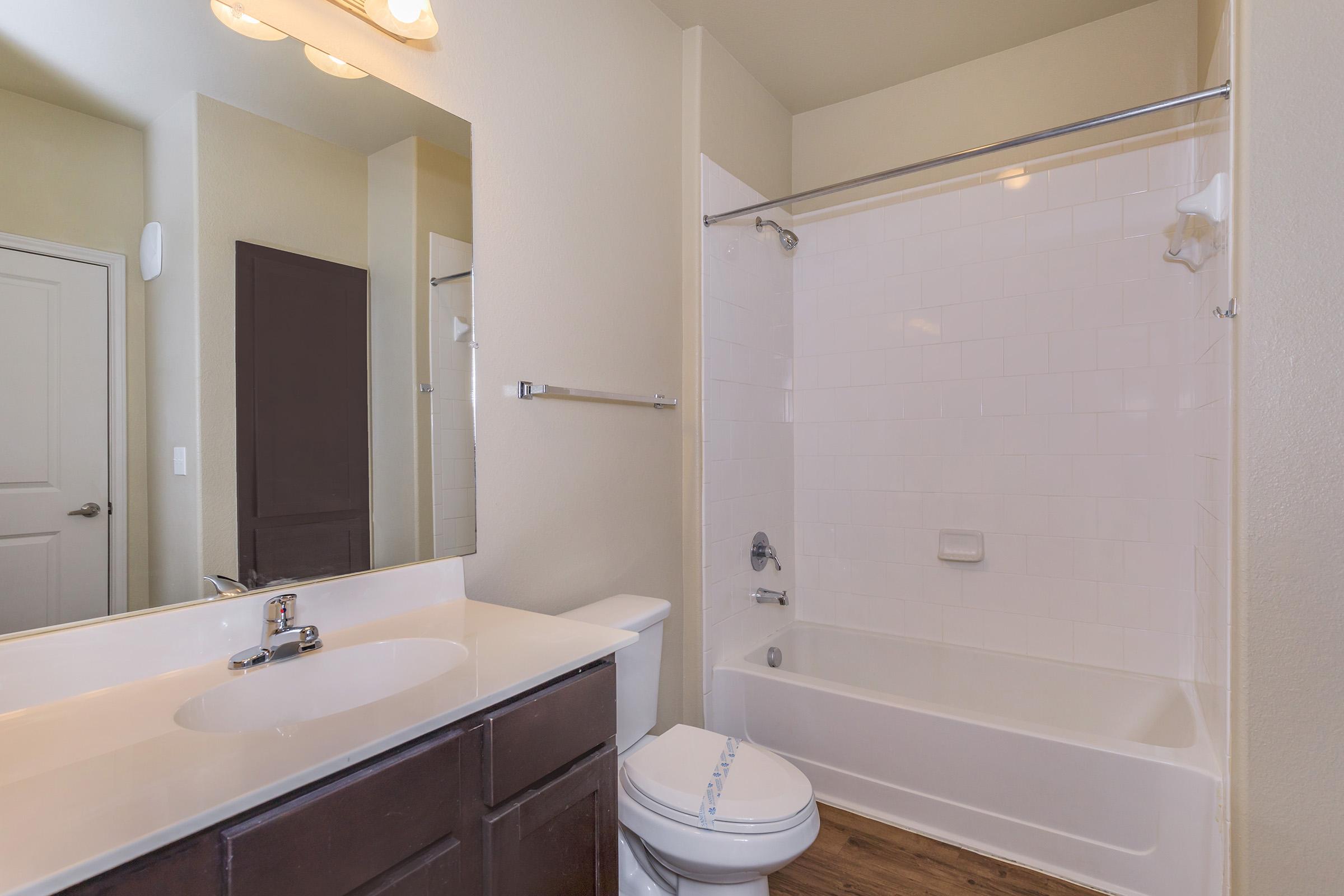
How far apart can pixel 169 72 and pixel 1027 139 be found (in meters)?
2.02

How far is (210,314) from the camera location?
1140mm

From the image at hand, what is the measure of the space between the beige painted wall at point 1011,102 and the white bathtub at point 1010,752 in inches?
74.8

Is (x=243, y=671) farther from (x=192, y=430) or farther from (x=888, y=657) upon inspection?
(x=888, y=657)

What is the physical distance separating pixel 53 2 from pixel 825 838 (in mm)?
2545

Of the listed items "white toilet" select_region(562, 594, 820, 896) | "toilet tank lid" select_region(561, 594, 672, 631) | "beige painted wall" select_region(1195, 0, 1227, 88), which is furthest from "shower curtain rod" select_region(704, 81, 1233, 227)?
"white toilet" select_region(562, 594, 820, 896)

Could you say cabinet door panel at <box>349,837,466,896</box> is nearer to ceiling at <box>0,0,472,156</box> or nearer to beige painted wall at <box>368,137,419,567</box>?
beige painted wall at <box>368,137,419,567</box>

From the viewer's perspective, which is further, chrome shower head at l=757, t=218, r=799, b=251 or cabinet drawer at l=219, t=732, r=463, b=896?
chrome shower head at l=757, t=218, r=799, b=251

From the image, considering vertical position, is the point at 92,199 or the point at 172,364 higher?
the point at 92,199

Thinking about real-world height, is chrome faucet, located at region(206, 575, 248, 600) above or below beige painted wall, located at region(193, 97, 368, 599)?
below

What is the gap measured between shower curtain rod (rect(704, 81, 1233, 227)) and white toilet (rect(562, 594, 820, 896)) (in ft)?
4.80

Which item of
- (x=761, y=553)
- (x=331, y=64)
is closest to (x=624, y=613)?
(x=761, y=553)

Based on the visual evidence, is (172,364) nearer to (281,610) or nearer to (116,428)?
(116,428)

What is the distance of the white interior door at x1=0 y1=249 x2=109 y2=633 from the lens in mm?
939

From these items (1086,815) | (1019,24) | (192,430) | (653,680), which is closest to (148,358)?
(192,430)
